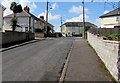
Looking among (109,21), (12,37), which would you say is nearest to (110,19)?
(109,21)

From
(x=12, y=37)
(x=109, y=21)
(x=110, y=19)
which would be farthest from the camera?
(x=109, y=21)

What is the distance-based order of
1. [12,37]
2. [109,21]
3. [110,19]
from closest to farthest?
[12,37] < [110,19] < [109,21]

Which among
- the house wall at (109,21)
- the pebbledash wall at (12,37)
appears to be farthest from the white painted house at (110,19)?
the pebbledash wall at (12,37)

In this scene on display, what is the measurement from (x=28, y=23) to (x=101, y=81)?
135 feet

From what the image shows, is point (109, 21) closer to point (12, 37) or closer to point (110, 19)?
point (110, 19)

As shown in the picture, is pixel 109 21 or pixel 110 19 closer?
pixel 110 19

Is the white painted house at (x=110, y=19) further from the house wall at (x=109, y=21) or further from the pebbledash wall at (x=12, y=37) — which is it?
the pebbledash wall at (x=12, y=37)

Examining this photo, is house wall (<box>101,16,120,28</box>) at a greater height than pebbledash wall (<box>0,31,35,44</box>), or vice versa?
house wall (<box>101,16,120,28</box>)

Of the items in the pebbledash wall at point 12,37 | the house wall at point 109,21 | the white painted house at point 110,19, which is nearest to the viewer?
Answer: the pebbledash wall at point 12,37

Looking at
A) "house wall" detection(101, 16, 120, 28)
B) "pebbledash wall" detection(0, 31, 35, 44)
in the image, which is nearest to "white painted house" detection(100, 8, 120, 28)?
"house wall" detection(101, 16, 120, 28)

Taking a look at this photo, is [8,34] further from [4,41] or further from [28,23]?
[28,23]

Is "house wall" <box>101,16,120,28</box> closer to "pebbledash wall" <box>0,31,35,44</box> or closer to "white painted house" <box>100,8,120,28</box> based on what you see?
"white painted house" <box>100,8,120,28</box>

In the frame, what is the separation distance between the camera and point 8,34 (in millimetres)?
17719

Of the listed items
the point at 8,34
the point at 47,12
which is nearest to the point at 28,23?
the point at 47,12
